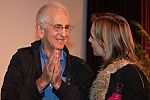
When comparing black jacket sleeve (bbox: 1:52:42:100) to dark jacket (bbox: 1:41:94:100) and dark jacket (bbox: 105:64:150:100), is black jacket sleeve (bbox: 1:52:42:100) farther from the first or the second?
dark jacket (bbox: 105:64:150:100)

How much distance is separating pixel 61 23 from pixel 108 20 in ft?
1.01

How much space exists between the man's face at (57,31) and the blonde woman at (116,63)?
19 centimetres

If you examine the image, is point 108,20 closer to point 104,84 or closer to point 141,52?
point 104,84

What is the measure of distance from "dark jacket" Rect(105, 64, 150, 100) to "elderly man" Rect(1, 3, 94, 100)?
1.11 feet

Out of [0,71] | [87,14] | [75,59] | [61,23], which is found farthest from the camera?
[87,14]

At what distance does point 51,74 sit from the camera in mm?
2053

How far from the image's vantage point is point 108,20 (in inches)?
87.4

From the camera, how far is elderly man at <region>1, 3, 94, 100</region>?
2117 millimetres

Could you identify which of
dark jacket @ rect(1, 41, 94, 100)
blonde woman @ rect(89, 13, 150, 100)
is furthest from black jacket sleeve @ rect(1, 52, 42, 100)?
blonde woman @ rect(89, 13, 150, 100)

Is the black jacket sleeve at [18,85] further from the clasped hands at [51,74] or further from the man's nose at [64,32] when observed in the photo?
the man's nose at [64,32]

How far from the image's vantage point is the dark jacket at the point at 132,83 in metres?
1.98

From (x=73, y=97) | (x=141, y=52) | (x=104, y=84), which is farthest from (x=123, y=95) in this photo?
(x=141, y=52)

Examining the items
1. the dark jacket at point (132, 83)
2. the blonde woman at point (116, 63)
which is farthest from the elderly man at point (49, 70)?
the dark jacket at point (132, 83)

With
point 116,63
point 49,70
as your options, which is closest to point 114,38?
point 116,63
